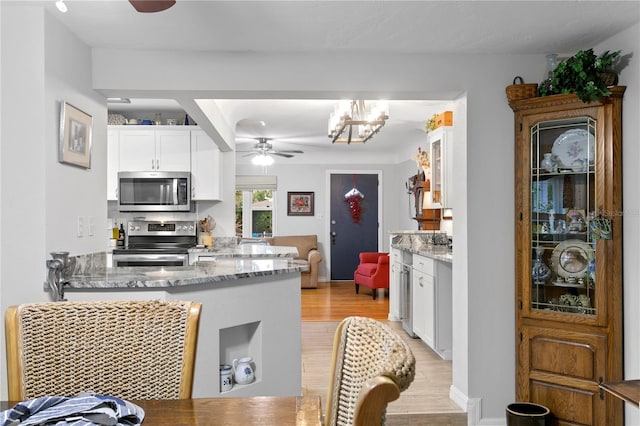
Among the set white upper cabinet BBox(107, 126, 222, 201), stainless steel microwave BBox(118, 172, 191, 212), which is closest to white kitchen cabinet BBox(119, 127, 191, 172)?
white upper cabinet BBox(107, 126, 222, 201)

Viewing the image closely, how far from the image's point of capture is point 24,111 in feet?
8.07

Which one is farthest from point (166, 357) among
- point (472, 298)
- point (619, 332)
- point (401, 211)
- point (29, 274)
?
point (401, 211)

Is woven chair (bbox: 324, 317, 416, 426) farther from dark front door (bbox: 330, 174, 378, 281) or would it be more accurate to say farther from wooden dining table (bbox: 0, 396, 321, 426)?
dark front door (bbox: 330, 174, 378, 281)

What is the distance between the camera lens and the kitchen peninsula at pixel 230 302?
252 centimetres

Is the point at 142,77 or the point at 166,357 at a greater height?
the point at 142,77

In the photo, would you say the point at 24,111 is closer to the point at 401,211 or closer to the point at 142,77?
the point at 142,77

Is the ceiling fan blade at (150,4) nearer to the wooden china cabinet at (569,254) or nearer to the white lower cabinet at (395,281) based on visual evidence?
the wooden china cabinet at (569,254)

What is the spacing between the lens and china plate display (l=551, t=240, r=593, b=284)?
2.88 m

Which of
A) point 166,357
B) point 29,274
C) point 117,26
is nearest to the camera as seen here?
point 166,357

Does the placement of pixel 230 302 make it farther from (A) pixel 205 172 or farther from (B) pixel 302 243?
(B) pixel 302 243

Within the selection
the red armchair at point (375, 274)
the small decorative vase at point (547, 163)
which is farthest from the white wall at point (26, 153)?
the red armchair at point (375, 274)

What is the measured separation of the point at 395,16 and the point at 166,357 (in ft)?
6.27

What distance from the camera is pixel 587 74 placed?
105 inches

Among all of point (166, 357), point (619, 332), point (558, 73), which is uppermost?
point (558, 73)
